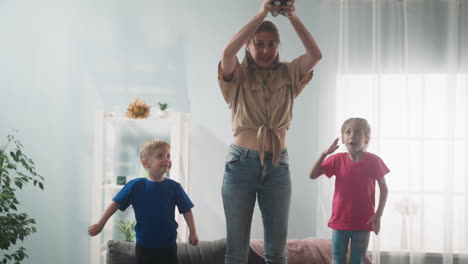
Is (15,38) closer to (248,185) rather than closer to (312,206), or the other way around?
(312,206)

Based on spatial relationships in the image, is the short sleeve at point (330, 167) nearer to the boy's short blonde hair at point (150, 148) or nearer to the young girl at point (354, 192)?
the young girl at point (354, 192)

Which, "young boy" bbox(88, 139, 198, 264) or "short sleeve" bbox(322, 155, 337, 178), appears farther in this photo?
"short sleeve" bbox(322, 155, 337, 178)

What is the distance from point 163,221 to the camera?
1703 millimetres

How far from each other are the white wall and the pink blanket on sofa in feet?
1.63

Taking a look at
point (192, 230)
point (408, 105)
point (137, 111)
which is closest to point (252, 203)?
point (192, 230)

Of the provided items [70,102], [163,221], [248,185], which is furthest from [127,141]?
[248,185]

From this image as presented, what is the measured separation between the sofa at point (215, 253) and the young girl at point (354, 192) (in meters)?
0.65

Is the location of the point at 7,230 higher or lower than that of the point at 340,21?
lower

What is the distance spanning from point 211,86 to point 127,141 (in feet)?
2.41

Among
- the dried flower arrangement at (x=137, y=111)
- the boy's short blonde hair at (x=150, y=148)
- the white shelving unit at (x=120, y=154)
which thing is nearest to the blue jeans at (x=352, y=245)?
the boy's short blonde hair at (x=150, y=148)

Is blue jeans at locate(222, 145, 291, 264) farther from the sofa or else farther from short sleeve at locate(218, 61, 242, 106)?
the sofa

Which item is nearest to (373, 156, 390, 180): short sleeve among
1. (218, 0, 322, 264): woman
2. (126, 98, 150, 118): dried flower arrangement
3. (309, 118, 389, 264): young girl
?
(309, 118, 389, 264): young girl

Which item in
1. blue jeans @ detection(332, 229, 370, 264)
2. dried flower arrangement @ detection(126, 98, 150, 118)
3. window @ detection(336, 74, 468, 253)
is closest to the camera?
blue jeans @ detection(332, 229, 370, 264)

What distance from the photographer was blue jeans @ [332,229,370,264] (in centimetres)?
190
